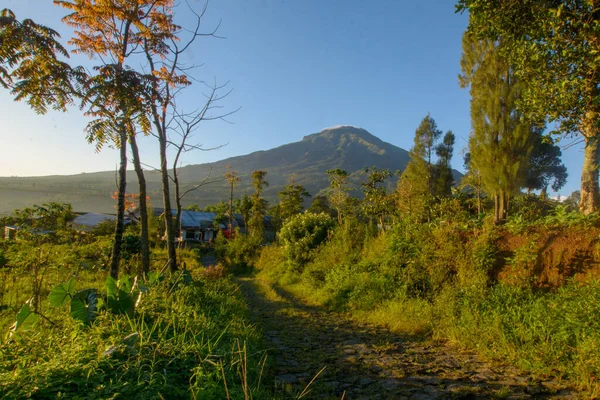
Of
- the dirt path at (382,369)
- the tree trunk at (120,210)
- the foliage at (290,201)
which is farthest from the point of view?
the foliage at (290,201)

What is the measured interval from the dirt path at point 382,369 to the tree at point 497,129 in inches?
376

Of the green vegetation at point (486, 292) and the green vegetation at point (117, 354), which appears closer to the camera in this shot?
the green vegetation at point (117, 354)

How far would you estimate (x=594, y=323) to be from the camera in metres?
3.62

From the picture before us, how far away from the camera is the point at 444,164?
35500 millimetres

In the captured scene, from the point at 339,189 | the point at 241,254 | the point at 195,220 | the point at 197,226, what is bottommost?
the point at 197,226

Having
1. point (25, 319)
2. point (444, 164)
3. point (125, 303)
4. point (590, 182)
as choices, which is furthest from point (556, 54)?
point (444, 164)

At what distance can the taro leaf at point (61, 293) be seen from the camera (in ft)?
11.3

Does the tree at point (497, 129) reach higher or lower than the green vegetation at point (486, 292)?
higher

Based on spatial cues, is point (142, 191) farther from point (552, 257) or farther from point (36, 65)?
point (552, 257)

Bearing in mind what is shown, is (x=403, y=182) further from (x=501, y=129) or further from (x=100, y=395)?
(x=100, y=395)

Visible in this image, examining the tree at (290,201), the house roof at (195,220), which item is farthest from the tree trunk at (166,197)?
the house roof at (195,220)

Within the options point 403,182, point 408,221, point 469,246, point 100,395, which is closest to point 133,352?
point 100,395

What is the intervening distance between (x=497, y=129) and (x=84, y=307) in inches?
577

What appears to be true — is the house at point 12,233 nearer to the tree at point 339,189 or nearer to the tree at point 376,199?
the tree at point 376,199
